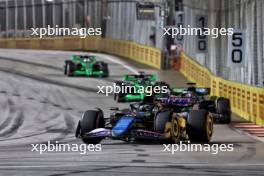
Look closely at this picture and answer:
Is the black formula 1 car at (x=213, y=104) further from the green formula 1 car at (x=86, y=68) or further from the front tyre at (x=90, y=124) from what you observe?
the green formula 1 car at (x=86, y=68)

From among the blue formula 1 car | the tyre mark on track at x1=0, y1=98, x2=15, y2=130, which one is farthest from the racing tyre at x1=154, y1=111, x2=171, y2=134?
the tyre mark on track at x1=0, y1=98, x2=15, y2=130

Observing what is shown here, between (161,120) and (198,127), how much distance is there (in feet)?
3.93

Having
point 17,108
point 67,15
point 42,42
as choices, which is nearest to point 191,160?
point 17,108

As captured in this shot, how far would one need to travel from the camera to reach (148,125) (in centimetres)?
1733

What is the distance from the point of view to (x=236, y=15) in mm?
30172

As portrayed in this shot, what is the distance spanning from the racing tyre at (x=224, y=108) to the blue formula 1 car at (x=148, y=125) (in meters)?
4.05

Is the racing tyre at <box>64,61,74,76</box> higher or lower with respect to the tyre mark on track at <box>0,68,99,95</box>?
higher

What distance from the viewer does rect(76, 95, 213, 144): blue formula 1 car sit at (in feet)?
55.1

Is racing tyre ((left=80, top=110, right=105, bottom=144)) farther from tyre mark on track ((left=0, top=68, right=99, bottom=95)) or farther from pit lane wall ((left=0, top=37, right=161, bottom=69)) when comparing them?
pit lane wall ((left=0, top=37, right=161, bottom=69))

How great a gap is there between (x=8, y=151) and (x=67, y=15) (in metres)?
53.5

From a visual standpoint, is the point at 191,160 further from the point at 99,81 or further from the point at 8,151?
the point at 99,81

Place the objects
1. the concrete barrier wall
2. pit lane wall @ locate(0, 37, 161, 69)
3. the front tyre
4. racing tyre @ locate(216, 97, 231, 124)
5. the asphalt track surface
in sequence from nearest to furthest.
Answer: the asphalt track surface < the front tyre < racing tyre @ locate(216, 97, 231, 124) < the concrete barrier wall < pit lane wall @ locate(0, 37, 161, 69)

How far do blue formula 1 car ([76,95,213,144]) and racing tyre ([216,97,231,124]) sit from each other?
13.3ft

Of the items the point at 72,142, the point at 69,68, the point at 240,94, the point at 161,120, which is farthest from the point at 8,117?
the point at 69,68
